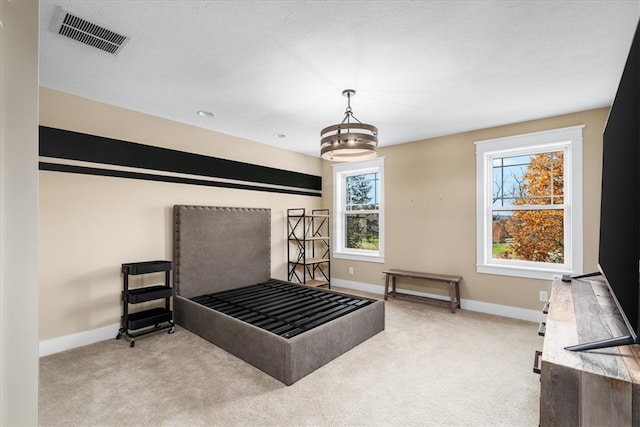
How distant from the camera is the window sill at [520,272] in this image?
142 inches

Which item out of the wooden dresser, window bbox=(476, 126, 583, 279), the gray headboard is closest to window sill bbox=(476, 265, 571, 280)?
window bbox=(476, 126, 583, 279)

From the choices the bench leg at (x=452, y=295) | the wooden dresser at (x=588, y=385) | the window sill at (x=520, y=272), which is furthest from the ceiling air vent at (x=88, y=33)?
the window sill at (x=520, y=272)

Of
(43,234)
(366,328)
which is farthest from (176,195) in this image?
(366,328)

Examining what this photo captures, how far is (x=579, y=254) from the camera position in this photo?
3.43 meters

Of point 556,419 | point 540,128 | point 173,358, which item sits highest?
point 540,128

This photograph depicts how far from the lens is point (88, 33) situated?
2061 mm

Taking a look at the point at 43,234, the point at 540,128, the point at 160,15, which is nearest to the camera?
the point at 160,15

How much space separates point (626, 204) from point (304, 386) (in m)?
2.22

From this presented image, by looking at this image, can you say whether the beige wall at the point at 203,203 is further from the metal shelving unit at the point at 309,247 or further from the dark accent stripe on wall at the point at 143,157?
the metal shelving unit at the point at 309,247

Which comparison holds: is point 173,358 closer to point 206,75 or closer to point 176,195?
point 176,195

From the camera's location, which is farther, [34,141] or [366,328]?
[366,328]

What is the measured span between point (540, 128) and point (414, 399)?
137 inches

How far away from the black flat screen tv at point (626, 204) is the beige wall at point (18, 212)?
2.01 metres

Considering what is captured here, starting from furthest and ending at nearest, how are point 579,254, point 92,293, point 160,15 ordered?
1. point 579,254
2. point 92,293
3. point 160,15
